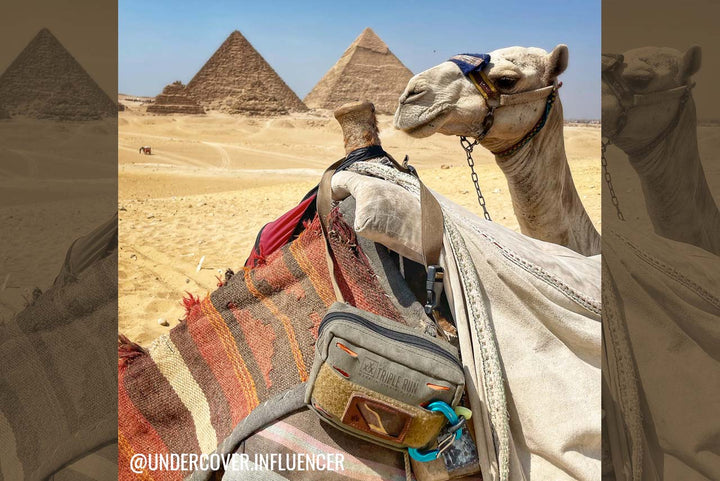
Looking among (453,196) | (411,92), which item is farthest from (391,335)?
(453,196)

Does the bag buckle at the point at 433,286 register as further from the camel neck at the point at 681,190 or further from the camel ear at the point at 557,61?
the camel ear at the point at 557,61

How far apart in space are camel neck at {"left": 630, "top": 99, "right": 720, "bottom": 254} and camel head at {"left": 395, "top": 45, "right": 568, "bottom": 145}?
30.1 inches

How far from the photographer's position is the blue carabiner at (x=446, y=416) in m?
1.13

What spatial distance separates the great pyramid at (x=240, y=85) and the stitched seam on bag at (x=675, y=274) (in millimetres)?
65537

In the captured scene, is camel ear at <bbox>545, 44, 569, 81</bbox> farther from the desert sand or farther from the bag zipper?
the desert sand

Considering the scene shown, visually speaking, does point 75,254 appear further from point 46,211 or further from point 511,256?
point 46,211

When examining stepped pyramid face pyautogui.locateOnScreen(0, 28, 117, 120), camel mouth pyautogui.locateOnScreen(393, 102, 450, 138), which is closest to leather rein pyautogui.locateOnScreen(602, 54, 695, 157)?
camel mouth pyautogui.locateOnScreen(393, 102, 450, 138)

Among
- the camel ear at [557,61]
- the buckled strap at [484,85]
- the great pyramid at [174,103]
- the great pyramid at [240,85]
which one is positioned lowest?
the buckled strap at [484,85]

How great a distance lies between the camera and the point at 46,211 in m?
9.04

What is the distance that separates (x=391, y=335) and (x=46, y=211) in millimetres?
9331

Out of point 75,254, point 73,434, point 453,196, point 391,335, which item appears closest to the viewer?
point 391,335

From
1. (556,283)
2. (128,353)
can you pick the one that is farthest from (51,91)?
(556,283)

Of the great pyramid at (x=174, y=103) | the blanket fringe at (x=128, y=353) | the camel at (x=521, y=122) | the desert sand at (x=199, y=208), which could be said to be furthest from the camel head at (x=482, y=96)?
the great pyramid at (x=174, y=103)

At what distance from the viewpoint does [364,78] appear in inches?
3297
